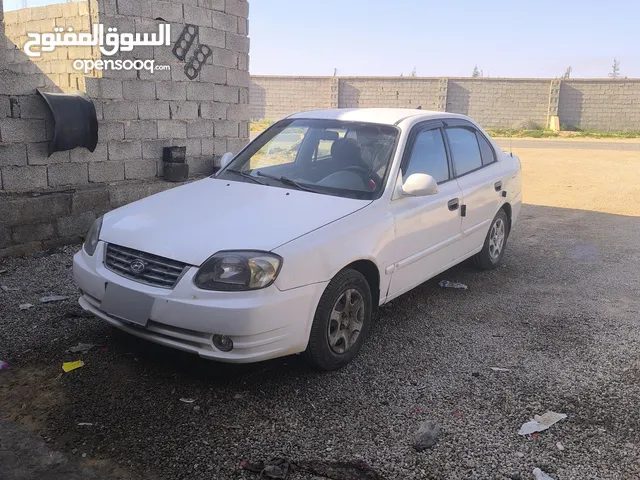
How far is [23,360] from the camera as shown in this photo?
12.6 feet

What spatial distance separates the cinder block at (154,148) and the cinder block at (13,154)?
169cm

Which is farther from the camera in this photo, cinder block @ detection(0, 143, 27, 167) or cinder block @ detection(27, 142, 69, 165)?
cinder block @ detection(27, 142, 69, 165)

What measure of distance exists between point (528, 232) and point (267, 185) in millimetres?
5109

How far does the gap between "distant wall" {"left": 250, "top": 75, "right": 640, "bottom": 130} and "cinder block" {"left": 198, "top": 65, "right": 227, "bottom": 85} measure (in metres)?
27.4

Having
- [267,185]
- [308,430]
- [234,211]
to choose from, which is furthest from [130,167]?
[308,430]

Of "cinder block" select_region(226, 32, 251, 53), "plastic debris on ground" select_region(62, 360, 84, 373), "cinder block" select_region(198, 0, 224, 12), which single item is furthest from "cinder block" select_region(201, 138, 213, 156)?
"plastic debris on ground" select_region(62, 360, 84, 373)

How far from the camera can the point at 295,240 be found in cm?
341

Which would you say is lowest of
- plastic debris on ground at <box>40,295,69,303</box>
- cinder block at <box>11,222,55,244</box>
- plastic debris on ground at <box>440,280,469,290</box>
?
plastic debris on ground at <box>40,295,69,303</box>

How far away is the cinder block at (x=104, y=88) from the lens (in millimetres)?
6988

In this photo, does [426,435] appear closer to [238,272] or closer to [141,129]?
[238,272]

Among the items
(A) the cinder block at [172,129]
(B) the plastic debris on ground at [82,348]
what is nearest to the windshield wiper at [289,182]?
(B) the plastic debris on ground at [82,348]

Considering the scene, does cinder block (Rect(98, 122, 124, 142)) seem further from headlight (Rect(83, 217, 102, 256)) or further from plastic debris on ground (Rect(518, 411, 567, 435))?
plastic debris on ground (Rect(518, 411, 567, 435))

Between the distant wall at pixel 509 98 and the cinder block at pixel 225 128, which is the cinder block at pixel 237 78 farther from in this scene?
the distant wall at pixel 509 98

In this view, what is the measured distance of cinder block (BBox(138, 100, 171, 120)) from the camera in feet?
25.0
